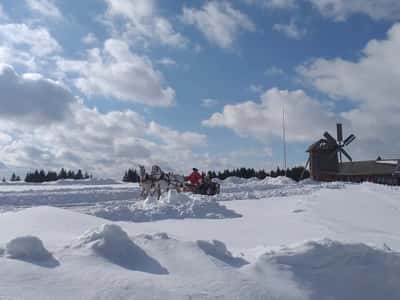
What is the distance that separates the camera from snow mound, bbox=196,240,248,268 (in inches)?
247

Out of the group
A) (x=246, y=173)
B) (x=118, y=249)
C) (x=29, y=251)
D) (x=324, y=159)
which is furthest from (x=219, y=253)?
(x=246, y=173)

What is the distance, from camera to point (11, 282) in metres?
5.22

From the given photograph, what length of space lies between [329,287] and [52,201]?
18.0 m

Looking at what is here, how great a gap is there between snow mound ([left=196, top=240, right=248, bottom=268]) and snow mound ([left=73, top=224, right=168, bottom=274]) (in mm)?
827

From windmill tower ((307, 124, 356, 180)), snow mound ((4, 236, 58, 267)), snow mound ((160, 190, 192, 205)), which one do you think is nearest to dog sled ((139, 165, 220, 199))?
snow mound ((160, 190, 192, 205))

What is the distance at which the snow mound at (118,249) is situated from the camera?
234 inches

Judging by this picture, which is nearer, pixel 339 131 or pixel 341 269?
pixel 341 269

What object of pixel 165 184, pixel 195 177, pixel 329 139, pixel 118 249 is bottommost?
pixel 118 249

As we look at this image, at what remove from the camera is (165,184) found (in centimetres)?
2373

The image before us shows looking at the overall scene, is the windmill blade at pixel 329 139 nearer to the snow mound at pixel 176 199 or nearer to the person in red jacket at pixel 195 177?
the person in red jacket at pixel 195 177

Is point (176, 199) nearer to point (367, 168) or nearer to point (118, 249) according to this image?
point (118, 249)

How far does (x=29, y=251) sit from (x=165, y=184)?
58.2 ft

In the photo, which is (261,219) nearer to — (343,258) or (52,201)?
(343,258)

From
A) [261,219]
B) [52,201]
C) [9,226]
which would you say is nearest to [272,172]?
[52,201]
